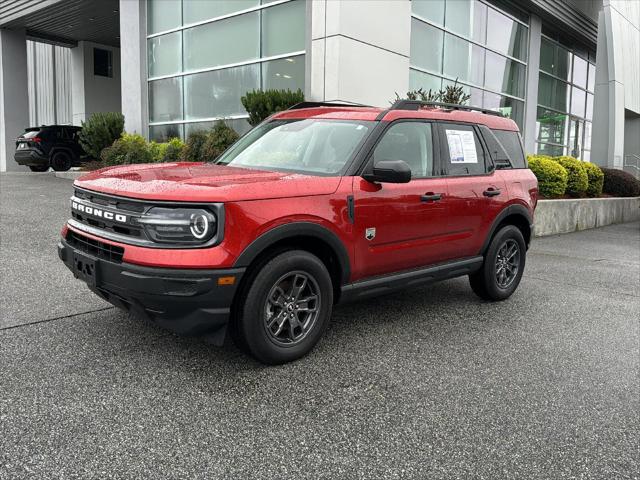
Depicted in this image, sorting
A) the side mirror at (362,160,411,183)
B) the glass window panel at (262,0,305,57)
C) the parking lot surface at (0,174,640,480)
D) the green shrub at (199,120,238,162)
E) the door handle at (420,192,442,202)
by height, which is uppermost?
the glass window panel at (262,0,305,57)

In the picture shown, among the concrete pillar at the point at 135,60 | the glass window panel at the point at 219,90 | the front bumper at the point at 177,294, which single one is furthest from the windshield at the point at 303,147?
the concrete pillar at the point at 135,60

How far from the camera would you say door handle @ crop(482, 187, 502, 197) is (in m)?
5.15

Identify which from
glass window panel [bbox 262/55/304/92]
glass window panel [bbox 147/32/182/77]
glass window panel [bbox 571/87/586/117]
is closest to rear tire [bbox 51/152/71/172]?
glass window panel [bbox 147/32/182/77]

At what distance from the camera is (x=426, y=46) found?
14.8m

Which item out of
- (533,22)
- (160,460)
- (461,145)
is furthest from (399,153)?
(533,22)

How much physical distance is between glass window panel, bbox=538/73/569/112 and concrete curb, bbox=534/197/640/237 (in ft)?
22.5

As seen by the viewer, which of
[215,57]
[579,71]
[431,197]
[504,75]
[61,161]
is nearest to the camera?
[431,197]

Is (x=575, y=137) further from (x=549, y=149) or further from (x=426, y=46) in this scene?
(x=426, y=46)

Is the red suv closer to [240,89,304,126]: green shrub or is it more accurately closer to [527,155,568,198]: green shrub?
[240,89,304,126]: green shrub

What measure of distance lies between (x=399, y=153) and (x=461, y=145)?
93 centimetres

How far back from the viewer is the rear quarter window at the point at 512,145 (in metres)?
5.70

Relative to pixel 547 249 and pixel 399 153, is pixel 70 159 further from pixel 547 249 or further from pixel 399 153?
pixel 399 153

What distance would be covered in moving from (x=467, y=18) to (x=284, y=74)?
689 cm

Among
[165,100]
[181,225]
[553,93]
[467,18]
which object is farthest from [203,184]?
[553,93]
